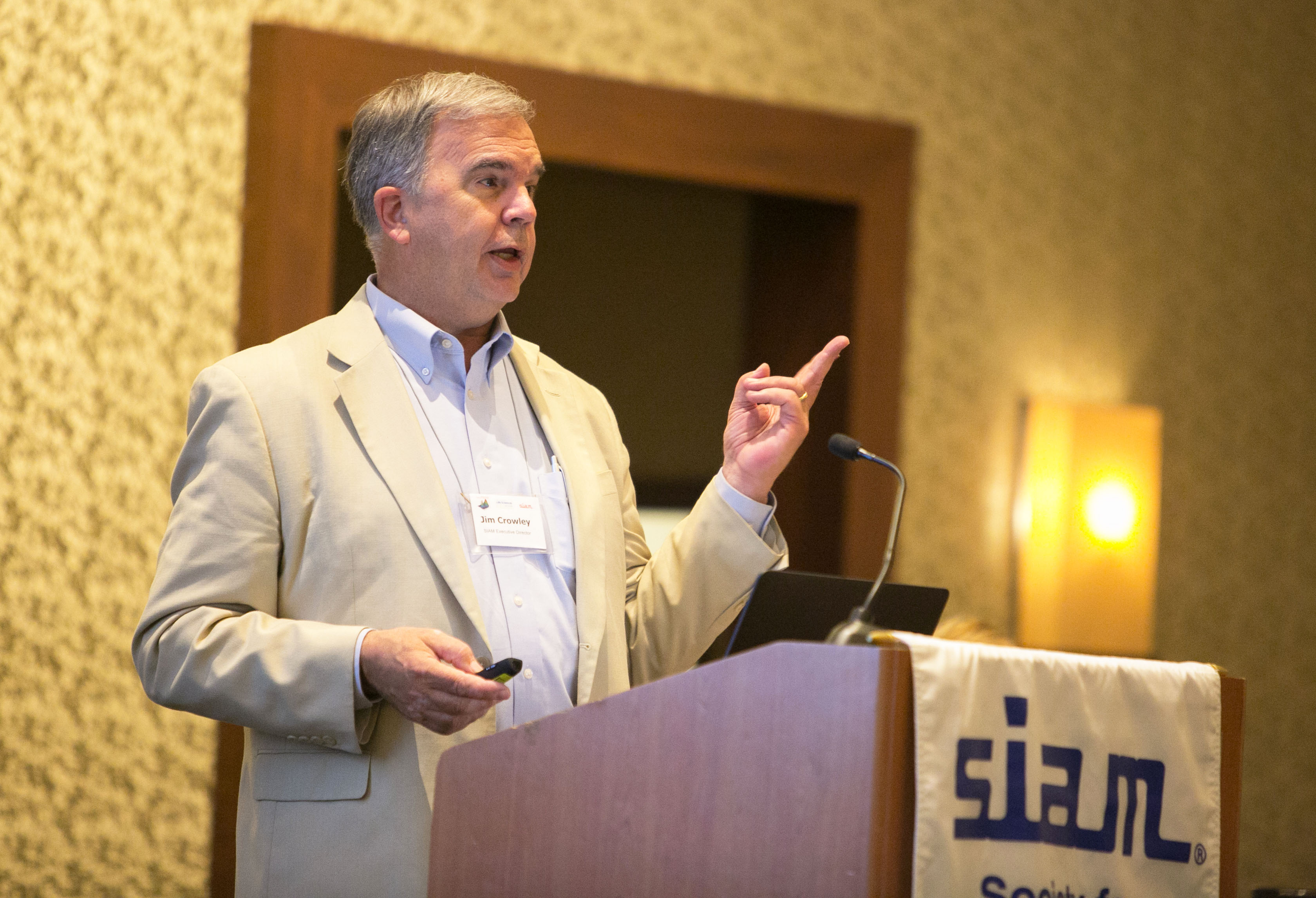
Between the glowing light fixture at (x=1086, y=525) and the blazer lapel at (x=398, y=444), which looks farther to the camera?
the glowing light fixture at (x=1086, y=525)

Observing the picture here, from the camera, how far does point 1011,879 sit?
4.03 feet

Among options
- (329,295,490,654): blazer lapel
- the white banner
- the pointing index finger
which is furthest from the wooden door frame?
the white banner

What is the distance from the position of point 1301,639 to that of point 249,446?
3.78 meters

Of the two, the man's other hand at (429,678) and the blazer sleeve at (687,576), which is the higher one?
the blazer sleeve at (687,576)

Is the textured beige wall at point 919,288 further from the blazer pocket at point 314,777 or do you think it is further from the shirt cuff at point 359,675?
the shirt cuff at point 359,675

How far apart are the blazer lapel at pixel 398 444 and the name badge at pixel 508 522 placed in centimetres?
5

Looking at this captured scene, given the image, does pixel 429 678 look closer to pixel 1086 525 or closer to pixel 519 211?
pixel 519 211

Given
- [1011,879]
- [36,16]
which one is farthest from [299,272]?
[1011,879]

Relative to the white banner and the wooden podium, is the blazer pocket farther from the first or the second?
the white banner

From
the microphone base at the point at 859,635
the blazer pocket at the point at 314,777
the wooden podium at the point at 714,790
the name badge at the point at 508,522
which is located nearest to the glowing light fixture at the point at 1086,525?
the name badge at the point at 508,522

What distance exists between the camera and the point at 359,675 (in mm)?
1572

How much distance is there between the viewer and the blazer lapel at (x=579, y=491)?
5.88ft

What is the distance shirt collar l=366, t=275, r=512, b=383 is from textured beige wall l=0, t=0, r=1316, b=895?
1.29 m

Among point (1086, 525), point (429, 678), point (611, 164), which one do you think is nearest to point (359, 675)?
point (429, 678)
